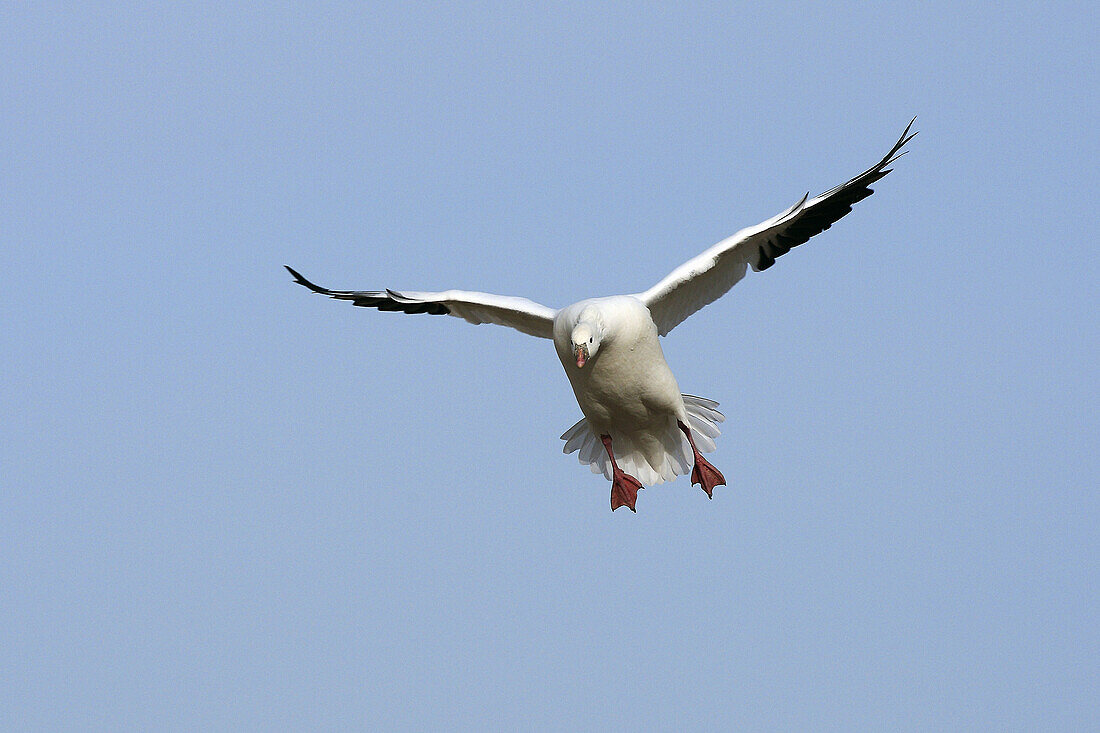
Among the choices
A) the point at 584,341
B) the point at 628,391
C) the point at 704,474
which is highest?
the point at 584,341

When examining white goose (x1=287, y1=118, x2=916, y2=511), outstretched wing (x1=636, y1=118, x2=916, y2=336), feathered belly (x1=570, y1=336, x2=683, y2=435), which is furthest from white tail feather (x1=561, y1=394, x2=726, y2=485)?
outstretched wing (x1=636, y1=118, x2=916, y2=336)

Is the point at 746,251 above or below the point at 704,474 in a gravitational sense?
above

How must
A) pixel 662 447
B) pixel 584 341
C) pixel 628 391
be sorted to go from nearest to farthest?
pixel 584 341 → pixel 628 391 → pixel 662 447

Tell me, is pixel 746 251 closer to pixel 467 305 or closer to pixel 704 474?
pixel 704 474

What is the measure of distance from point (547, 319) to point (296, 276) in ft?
7.75

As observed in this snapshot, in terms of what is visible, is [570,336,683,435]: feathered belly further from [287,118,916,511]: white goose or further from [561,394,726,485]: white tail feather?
[561,394,726,485]: white tail feather

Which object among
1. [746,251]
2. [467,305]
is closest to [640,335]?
[746,251]

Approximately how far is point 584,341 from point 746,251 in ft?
5.93

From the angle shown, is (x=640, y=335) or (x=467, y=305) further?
(x=467, y=305)

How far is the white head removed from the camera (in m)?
10.7

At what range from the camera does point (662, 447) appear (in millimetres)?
12312

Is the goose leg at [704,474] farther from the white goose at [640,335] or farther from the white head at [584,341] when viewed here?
the white head at [584,341]

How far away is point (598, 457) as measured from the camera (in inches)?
492

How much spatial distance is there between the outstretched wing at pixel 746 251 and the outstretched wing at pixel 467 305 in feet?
3.10
